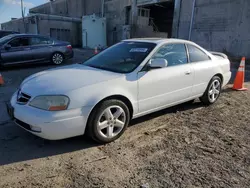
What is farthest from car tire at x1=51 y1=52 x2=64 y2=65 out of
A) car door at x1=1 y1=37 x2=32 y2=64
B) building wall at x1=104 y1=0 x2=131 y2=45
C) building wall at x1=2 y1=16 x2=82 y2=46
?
building wall at x1=2 y1=16 x2=82 y2=46

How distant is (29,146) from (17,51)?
6.94m

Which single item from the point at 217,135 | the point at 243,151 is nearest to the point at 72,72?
Answer: the point at 217,135

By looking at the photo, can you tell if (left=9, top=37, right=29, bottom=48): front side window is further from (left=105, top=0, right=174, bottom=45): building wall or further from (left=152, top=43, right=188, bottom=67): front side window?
(left=105, top=0, right=174, bottom=45): building wall

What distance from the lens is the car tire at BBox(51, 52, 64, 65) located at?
32.6ft

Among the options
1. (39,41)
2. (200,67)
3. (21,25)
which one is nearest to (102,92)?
(200,67)

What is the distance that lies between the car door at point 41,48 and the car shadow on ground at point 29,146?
6367 millimetres

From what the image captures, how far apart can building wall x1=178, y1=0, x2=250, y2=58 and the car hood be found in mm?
10949

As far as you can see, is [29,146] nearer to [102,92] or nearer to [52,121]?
[52,121]

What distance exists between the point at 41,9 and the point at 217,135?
49733 mm

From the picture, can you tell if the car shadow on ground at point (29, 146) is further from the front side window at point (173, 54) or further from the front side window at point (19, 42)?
the front side window at point (19, 42)

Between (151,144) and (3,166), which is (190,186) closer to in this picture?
(151,144)

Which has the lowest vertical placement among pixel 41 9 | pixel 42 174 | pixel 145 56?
pixel 42 174

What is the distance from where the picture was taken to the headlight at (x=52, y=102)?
2.79 meters

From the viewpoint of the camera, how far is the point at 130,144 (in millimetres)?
3227
